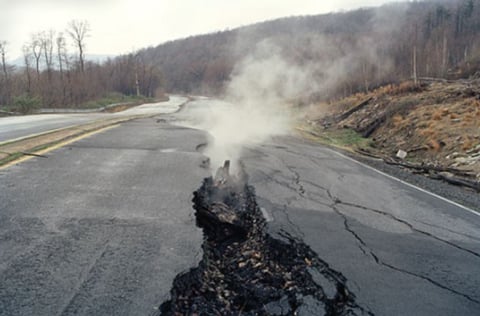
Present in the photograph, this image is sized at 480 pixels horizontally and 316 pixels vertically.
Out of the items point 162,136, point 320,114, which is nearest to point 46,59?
point 320,114

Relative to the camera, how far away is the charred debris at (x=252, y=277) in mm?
2568

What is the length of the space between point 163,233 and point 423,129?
1191cm

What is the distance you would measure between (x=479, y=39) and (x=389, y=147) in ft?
183

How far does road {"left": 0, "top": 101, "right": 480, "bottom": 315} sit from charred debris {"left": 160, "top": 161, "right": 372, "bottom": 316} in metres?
0.13

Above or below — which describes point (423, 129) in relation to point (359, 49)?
below

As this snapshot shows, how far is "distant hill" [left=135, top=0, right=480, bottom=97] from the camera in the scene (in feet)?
119

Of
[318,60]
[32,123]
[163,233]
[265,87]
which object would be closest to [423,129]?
[163,233]

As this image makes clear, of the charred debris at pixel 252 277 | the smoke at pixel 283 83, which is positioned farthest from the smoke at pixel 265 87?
the charred debris at pixel 252 277

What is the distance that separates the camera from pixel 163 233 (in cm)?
334

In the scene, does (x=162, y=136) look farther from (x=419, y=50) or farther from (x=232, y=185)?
(x=419, y=50)

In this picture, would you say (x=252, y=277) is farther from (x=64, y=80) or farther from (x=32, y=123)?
(x=64, y=80)

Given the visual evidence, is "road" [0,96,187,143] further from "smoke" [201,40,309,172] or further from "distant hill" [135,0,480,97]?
"distant hill" [135,0,480,97]

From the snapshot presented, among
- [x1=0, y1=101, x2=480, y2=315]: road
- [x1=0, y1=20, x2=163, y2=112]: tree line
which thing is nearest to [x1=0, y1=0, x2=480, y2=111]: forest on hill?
[x1=0, y1=20, x2=163, y2=112]: tree line

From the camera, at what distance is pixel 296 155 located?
30.4ft
